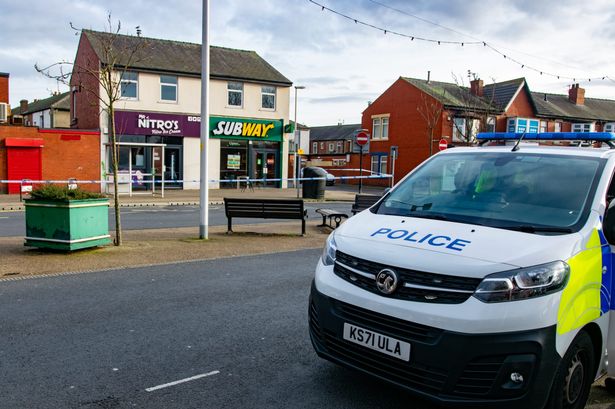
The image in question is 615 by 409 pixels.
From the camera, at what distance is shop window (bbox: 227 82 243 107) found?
1231 inches

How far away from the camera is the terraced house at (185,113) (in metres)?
27.9

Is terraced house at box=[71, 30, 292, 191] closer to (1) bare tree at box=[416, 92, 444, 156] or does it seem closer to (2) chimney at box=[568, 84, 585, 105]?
(1) bare tree at box=[416, 92, 444, 156]

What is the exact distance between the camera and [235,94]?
3144 centimetres

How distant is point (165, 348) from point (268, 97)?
Result: 29.0 meters

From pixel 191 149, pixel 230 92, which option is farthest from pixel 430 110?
pixel 191 149

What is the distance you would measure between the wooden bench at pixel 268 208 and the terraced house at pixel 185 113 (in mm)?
14247

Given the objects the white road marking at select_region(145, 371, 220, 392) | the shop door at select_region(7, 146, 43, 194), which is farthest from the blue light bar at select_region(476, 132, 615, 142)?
the shop door at select_region(7, 146, 43, 194)

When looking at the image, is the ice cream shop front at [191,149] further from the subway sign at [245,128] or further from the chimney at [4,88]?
the chimney at [4,88]

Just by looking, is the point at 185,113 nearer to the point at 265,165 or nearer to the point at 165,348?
the point at 265,165

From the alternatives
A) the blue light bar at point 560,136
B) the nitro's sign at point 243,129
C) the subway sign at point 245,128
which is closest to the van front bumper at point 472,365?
the blue light bar at point 560,136

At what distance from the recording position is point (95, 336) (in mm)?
5062

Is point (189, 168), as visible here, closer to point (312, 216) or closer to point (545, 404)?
point (312, 216)

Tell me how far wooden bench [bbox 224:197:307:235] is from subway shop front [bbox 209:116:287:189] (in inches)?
706

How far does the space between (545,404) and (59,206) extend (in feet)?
26.3
